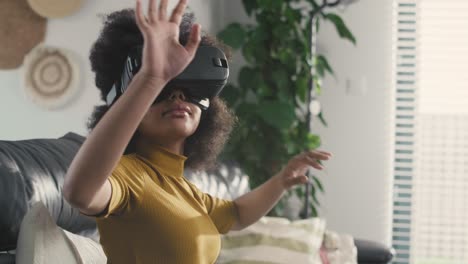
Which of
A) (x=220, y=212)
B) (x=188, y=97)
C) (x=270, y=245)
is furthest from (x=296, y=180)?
(x=270, y=245)

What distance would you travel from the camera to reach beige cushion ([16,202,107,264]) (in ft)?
3.90

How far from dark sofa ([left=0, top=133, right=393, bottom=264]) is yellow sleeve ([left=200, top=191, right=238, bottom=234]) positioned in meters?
0.34

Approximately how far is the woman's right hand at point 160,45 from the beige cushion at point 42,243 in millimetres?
519

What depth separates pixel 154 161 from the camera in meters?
1.09

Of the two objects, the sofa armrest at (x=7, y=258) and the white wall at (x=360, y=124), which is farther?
the white wall at (x=360, y=124)

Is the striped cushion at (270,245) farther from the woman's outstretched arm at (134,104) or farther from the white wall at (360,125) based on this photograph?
the white wall at (360,125)

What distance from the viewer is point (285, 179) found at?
1267 millimetres

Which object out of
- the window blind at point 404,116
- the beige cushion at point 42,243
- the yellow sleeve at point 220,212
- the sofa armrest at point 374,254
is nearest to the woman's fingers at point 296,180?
the yellow sleeve at point 220,212

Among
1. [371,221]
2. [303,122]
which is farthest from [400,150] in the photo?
[303,122]

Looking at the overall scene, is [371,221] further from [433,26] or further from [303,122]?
[433,26]

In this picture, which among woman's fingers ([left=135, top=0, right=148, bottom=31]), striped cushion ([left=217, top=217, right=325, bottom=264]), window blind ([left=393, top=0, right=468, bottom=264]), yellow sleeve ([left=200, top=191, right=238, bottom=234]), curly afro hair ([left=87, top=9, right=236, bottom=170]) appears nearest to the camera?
woman's fingers ([left=135, top=0, right=148, bottom=31])

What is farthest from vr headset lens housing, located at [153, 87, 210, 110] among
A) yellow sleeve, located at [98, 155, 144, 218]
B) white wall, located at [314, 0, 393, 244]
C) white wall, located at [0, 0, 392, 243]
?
white wall, located at [314, 0, 393, 244]

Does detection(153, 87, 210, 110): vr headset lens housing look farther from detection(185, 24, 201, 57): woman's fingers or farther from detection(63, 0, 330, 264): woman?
detection(185, 24, 201, 57): woman's fingers

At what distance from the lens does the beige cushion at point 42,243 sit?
119cm
